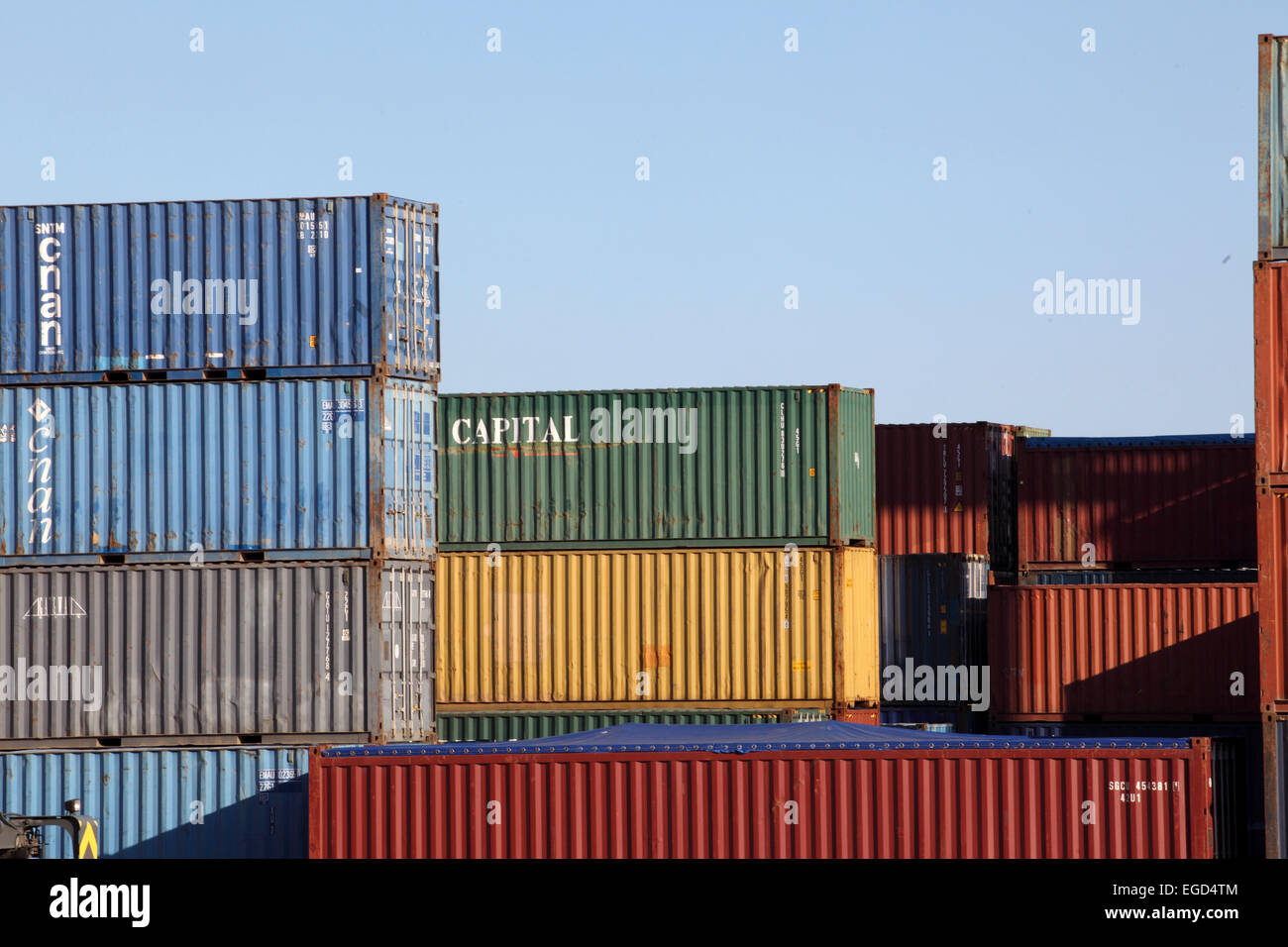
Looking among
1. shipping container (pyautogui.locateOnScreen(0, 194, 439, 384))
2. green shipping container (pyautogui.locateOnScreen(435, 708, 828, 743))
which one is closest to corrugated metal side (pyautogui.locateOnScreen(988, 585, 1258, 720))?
green shipping container (pyautogui.locateOnScreen(435, 708, 828, 743))

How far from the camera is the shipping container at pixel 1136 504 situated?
35344 mm

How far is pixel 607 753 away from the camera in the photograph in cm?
2283

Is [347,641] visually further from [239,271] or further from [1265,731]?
[1265,731]

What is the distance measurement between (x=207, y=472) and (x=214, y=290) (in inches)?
105

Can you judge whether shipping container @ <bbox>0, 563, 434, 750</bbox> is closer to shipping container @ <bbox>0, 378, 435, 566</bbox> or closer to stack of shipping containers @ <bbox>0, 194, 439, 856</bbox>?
stack of shipping containers @ <bbox>0, 194, 439, 856</bbox>

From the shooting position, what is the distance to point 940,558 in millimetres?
33562

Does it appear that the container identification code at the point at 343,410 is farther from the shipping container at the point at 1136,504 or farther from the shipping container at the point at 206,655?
the shipping container at the point at 1136,504

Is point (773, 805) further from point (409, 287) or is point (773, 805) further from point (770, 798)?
point (409, 287)

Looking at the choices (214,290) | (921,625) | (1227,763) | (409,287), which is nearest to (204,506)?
(214,290)

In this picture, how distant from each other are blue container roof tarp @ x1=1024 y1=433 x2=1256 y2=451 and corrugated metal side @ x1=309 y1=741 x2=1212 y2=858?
14.8 m

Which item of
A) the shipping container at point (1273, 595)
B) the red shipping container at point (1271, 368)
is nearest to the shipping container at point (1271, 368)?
the red shipping container at point (1271, 368)

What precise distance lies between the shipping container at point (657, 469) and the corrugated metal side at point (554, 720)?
289 centimetres
